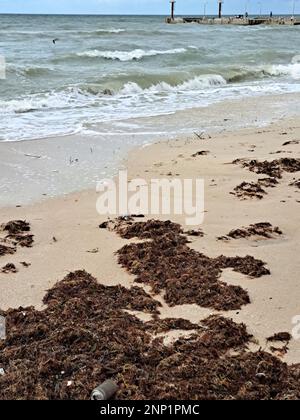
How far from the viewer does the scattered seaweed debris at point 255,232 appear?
162 inches

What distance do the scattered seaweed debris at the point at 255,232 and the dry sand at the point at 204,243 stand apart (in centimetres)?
7

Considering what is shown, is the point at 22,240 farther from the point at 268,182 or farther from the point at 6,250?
the point at 268,182

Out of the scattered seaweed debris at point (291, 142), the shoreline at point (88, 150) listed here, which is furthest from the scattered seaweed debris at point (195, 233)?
the scattered seaweed debris at point (291, 142)

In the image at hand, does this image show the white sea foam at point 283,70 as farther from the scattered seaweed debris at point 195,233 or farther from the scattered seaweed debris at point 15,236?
the scattered seaweed debris at point 15,236

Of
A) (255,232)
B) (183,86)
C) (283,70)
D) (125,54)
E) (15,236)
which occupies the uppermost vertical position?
(125,54)

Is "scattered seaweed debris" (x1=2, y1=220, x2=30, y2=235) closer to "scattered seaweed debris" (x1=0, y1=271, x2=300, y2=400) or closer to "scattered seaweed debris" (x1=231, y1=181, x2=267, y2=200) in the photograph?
"scattered seaweed debris" (x1=0, y1=271, x2=300, y2=400)

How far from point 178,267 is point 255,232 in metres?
0.92

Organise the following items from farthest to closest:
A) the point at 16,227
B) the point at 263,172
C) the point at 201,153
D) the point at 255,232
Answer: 1. the point at 201,153
2. the point at 263,172
3. the point at 16,227
4. the point at 255,232

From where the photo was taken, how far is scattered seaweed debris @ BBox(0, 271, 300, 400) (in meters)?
2.31

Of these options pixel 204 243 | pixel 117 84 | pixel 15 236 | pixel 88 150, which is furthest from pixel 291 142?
pixel 117 84

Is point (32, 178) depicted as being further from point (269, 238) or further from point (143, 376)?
point (143, 376)

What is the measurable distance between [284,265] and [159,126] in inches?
227

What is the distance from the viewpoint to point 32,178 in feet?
19.4

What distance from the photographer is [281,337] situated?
2.73 metres
